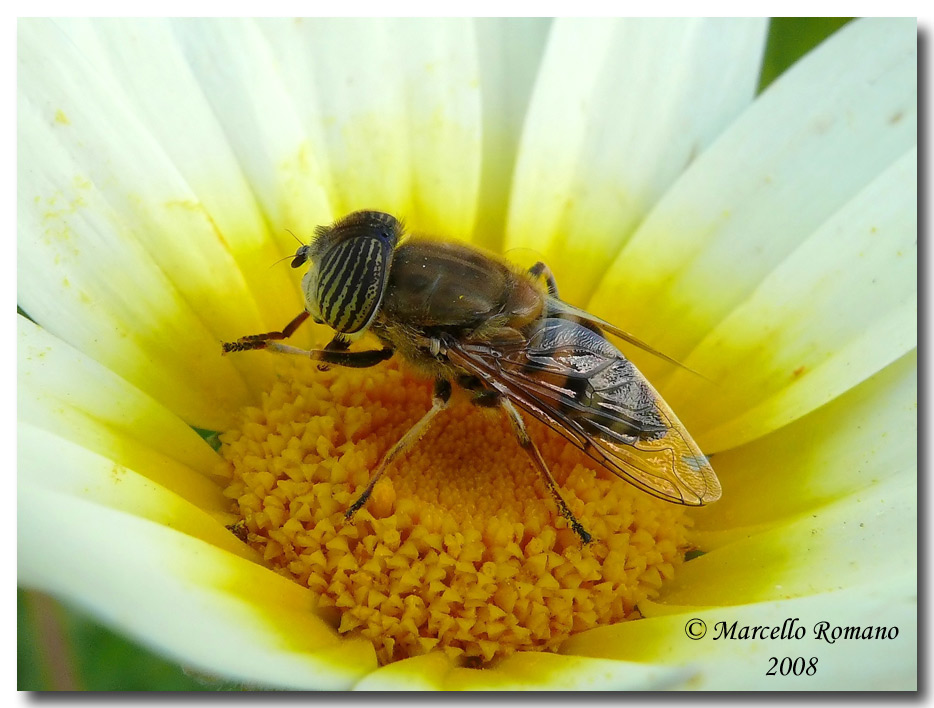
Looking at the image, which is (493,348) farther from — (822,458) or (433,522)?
(822,458)

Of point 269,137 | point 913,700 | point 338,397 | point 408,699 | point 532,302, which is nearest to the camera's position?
point 408,699

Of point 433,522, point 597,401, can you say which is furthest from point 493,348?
point 433,522

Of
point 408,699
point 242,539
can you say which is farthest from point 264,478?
point 408,699

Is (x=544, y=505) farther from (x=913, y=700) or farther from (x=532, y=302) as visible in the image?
(x=913, y=700)

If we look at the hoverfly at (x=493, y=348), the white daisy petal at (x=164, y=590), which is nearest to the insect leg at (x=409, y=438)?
the hoverfly at (x=493, y=348)

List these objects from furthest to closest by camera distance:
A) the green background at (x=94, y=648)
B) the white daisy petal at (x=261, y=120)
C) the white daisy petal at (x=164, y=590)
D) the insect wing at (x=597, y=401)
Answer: the white daisy petal at (x=261, y=120) → the green background at (x=94, y=648) → the insect wing at (x=597, y=401) → the white daisy petal at (x=164, y=590)

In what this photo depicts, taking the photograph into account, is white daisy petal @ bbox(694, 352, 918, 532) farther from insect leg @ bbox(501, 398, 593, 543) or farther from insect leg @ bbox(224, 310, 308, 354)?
insect leg @ bbox(224, 310, 308, 354)

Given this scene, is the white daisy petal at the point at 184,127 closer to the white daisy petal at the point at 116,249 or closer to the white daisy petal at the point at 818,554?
the white daisy petal at the point at 116,249
